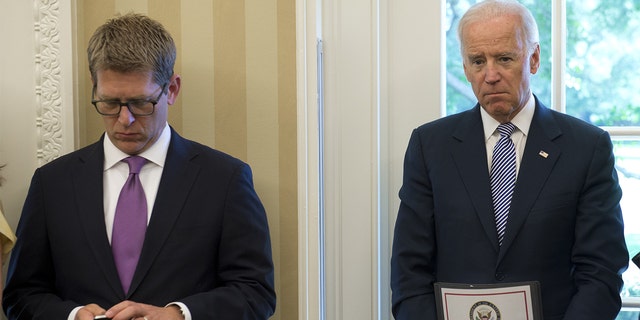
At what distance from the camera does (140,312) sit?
2137mm

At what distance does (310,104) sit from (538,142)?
65 cm

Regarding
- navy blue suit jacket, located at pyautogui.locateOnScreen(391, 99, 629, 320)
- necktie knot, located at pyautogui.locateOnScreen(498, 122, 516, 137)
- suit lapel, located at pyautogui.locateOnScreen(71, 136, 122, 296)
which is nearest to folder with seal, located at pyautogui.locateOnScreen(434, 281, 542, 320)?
navy blue suit jacket, located at pyautogui.locateOnScreen(391, 99, 629, 320)

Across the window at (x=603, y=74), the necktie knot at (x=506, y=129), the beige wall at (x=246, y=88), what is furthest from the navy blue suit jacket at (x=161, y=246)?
the window at (x=603, y=74)

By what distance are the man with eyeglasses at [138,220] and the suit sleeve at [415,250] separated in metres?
0.33

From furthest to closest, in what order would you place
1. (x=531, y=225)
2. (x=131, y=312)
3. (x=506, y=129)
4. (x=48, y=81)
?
(x=48, y=81) < (x=506, y=129) < (x=531, y=225) < (x=131, y=312)

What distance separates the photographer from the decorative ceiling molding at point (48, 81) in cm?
259

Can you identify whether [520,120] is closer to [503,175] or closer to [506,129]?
[506,129]

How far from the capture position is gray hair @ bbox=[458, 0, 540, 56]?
7.50 feet

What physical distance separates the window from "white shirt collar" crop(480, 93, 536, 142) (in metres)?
0.35

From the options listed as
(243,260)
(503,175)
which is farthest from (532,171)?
(243,260)

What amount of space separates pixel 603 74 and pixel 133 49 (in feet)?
4.38

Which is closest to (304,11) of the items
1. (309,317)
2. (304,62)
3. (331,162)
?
(304,62)

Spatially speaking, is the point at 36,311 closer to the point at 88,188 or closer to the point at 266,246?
the point at 88,188

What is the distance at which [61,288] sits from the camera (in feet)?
7.63
